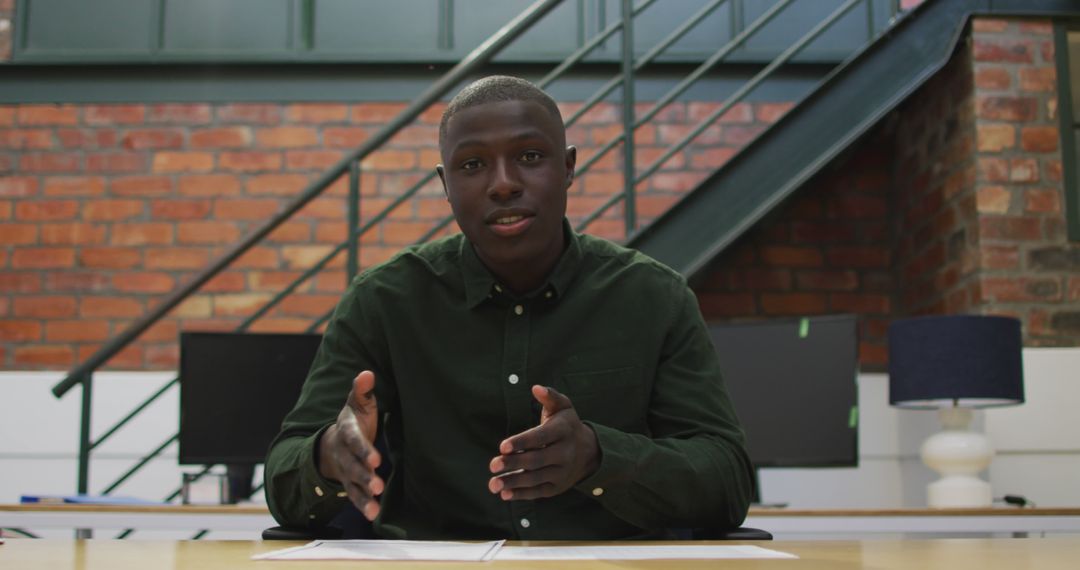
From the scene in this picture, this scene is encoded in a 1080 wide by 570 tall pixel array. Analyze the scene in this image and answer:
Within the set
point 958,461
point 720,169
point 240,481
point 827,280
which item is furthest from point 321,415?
point 827,280

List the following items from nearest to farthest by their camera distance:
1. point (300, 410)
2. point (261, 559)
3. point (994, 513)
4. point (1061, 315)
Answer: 1. point (261, 559)
2. point (300, 410)
3. point (994, 513)
4. point (1061, 315)

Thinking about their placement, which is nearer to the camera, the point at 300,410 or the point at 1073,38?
the point at 300,410

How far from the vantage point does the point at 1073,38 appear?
3293 mm

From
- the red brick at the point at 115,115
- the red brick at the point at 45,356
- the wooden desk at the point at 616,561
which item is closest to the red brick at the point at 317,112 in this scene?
the red brick at the point at 115,115

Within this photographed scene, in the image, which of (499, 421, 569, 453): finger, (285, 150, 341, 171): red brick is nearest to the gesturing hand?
(499, 421, 569, 453): finger

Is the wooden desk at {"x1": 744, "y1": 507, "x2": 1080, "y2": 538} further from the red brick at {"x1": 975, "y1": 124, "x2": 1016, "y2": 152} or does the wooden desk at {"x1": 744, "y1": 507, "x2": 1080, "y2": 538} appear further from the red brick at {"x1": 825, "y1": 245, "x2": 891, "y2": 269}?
the red brick at {"x1": 825, "y1": 245, "x2": 891, "y2": 269}

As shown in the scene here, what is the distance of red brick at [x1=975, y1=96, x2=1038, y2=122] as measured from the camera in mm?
3164

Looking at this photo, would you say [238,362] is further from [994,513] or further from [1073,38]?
[1073,38]

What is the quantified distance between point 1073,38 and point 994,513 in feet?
5.59

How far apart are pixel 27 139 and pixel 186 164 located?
23.2 inches

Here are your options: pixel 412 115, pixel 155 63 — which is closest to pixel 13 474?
pixel 155 63

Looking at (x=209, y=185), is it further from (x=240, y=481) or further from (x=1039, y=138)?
(x=1039, y=138)

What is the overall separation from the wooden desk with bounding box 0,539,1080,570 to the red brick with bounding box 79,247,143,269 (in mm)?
2708

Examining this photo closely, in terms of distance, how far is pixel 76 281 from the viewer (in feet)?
12.3
